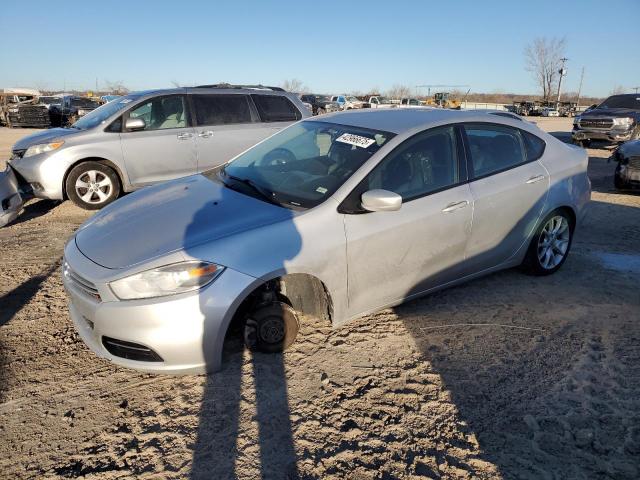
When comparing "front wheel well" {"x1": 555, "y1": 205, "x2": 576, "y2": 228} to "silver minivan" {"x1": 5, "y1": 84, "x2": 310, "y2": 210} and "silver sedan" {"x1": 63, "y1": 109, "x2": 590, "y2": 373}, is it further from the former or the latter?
"silver minivan" {"x1": 5, "y1": 84, "x2": 310, "y2": 210}

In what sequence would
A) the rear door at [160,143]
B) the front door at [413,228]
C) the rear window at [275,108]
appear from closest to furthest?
the front door at [413,228], the rear door at [160,143], the rear window at [275,108]

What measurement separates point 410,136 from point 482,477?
2281 millimetres

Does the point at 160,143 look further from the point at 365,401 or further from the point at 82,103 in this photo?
the point at 82,103

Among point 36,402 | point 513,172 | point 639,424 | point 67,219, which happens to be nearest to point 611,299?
point 513,172

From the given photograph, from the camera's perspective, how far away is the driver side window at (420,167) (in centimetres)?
331

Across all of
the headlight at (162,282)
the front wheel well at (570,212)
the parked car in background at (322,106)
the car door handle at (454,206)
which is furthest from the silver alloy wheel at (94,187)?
the parked car in background at (322,106)

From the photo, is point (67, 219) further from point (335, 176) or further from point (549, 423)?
point (549, 423)

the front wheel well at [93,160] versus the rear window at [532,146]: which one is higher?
the rear window at [532,146]

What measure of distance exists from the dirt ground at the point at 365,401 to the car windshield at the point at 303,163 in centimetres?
108

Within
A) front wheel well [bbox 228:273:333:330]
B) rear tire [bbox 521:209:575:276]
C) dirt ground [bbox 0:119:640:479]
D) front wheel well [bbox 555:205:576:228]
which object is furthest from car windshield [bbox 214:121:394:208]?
front wheel well [bbox 555:205:576:228]

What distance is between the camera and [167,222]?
303cm

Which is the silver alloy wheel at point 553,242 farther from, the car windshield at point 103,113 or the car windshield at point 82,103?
the car windshield at point 82,103

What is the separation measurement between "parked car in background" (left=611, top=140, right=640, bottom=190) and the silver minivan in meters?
6.27

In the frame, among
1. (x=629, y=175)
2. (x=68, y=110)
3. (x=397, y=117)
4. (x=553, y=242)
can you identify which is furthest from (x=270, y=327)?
(x=68, y=110)
